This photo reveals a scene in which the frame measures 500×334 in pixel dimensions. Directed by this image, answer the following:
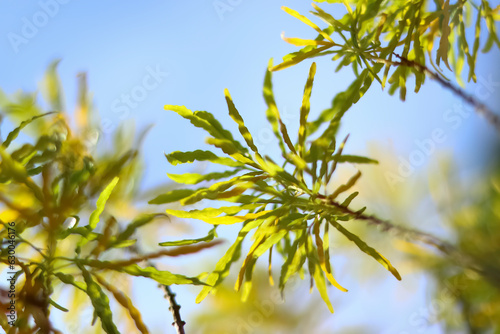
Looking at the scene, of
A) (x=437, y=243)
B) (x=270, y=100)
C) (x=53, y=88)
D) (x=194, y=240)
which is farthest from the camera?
(x=53, y=88)

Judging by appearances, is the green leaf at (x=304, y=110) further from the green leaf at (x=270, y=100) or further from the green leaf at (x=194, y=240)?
the green leaf at (x=194, y=240)

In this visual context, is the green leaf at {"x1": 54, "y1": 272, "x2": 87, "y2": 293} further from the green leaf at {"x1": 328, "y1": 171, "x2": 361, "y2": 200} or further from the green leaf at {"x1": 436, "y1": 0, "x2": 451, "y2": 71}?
the green leaf at {"x1": 436, "y1": 0, "x2": 451, "y2": 71}

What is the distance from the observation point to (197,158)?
775 mm

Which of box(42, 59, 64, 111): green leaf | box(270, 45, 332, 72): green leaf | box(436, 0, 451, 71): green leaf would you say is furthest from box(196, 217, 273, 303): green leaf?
box(42, 59, 64, 111): green leaf

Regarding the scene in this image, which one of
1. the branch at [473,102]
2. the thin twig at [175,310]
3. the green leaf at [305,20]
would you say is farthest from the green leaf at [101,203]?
the branch at [473,102]

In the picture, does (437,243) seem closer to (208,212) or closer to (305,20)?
(208,212)

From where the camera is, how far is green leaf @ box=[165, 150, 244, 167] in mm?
753

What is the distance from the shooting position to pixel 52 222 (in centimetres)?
73

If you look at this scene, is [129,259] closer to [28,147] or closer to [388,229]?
[28,147]

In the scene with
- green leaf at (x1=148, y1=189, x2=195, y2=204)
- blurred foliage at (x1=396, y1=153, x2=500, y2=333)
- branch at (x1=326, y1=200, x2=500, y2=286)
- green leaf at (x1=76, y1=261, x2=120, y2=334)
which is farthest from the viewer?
blurred foliage at (x1=396, y1=153, x2=500, y2=333)

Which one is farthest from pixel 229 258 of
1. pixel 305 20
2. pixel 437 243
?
pixel 305 20

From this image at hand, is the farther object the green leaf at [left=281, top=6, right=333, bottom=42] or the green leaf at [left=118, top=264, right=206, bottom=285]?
the green leaf at [left=281, top=6, right=333, bottom=42]

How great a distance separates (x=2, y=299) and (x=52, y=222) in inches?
5.2

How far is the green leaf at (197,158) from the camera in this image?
0.75m
